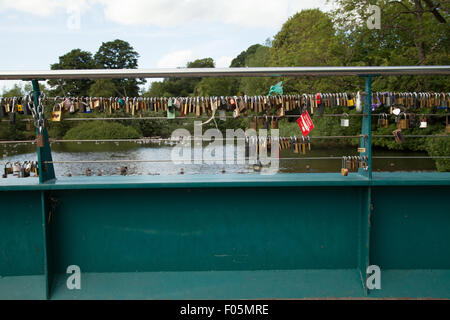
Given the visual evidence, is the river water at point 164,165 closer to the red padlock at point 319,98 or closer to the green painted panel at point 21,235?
the red padlock at point 319,98

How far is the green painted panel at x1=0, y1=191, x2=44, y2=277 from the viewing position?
3.15 m

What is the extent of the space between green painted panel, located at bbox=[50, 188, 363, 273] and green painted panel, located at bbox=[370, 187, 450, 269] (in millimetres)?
222

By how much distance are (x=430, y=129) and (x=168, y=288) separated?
21.1 m

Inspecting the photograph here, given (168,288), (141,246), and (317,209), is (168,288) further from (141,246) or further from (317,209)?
(317,209)

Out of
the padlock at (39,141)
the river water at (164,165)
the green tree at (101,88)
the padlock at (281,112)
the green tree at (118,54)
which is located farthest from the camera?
the green tree at (118,54)

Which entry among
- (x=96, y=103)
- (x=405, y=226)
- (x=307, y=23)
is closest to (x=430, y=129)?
(x=405, y=226)

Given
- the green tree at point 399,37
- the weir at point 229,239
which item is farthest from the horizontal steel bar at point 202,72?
the green tree at point 399,37

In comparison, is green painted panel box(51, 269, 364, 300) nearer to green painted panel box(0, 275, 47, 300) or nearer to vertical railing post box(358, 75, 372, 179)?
green painted panel box(0, 275, 47, 300)

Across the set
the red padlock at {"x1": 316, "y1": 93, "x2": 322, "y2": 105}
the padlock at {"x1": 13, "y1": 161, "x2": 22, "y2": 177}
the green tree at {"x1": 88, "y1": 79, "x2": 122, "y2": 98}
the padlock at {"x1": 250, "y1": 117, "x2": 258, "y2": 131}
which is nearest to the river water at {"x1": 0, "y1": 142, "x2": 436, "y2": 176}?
the green tree at {"x1": 88, "y1": 79, "x2": 122, "y2": 98}

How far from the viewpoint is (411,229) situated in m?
3.24

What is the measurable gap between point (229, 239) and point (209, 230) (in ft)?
0.66

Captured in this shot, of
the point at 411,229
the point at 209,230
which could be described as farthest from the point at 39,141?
the point at 411,229

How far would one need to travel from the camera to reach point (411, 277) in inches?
127

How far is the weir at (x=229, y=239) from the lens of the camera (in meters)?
3.14
